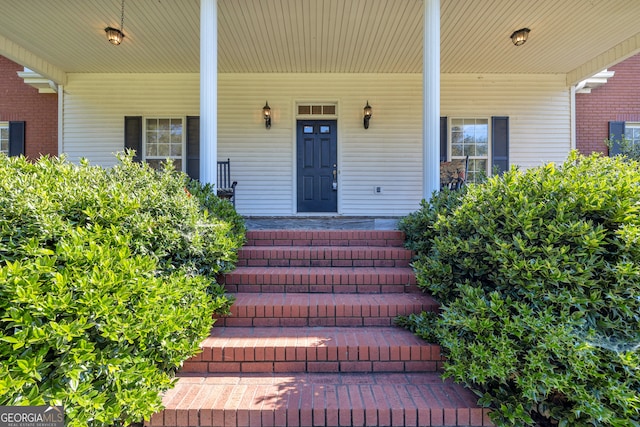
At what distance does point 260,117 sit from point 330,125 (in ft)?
4.33

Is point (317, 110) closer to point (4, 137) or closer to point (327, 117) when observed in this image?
point (327, 117)

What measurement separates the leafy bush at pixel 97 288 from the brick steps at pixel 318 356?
25cm

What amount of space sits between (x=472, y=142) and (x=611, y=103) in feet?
9.94

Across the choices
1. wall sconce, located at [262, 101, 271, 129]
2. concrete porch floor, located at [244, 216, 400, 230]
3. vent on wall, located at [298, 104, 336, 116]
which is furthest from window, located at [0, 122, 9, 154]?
vent on wall, located at [298, 104, 336, 116]

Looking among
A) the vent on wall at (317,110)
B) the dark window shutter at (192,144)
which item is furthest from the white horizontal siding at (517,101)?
the dark window shutter at (192,144)

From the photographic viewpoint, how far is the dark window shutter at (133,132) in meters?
6.32

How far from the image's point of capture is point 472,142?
652 cm

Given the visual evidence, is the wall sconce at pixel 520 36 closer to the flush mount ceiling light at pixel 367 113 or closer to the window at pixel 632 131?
the flush mount ceiling light at pixel 367 113

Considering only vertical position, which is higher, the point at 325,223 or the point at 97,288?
the point at 325,223

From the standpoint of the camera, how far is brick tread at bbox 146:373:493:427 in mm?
1741

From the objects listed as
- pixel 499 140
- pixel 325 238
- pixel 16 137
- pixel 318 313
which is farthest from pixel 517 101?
pixel 16 137

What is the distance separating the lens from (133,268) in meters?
1.76

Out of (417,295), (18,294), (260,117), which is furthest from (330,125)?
(18,294)

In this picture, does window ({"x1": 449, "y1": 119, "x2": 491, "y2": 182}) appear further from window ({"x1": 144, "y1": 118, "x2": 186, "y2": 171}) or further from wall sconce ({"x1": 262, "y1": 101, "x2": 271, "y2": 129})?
window ({"x1": 144, "y1": 118, "x2": 186, "y2": 171})
